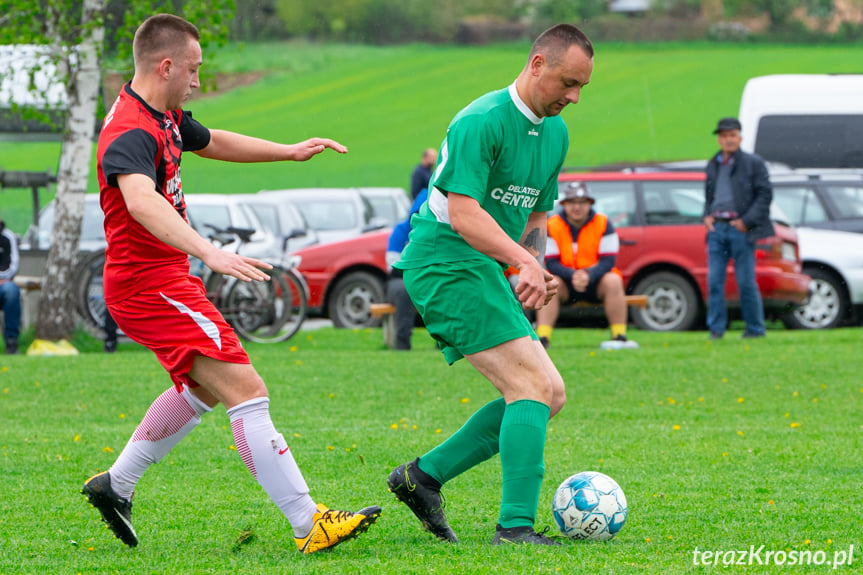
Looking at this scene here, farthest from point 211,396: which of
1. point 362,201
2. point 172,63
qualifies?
point 362,201

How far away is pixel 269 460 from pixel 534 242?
1.37 metres

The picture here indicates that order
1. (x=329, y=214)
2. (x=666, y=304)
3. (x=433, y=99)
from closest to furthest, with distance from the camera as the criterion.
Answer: (x=666, y=304), (x=329, y=214), (x=433, y=99)

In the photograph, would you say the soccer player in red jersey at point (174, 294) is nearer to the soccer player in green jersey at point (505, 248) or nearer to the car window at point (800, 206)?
the soccer player in green jersey at point (505, 248)

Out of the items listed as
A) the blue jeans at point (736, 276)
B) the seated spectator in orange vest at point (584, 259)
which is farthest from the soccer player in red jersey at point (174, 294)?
the blue jeans at point (736, 276)

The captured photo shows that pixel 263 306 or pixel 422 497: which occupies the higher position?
pixel 422 497

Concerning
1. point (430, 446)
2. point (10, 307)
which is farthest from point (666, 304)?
point (430, 446)

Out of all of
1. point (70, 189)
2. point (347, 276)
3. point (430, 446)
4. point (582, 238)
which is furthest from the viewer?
point (347, 276)

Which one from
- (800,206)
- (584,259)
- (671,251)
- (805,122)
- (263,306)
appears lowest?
(263,306)

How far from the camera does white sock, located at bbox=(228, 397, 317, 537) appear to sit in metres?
4.62

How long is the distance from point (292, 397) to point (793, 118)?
11.0 m

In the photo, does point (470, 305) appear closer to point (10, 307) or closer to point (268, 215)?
point (10, 307)

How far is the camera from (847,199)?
15961 mm

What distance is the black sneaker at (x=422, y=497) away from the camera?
16.2 feet

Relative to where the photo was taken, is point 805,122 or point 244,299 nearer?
point 244,299
